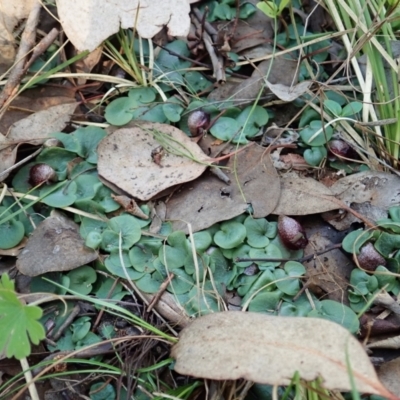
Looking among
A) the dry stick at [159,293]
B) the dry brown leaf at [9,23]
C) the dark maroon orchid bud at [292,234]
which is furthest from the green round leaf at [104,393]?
the dry brown leaf at [9,23]

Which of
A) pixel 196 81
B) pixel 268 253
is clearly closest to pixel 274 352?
pixel 268 253

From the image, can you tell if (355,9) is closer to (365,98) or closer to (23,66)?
(365,98)

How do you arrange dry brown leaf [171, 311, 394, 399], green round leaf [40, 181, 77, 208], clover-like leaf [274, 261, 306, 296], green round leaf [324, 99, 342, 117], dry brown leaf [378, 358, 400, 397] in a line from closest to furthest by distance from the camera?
dry brown leaf [171, 311, 394, 399], dry brown leaf [378, 358, 400, 397], clover-like leaf [274, 261, 306, 296], green round leaf [40, 181, 77, 208], green round leaf [324, 99, 342, 117]

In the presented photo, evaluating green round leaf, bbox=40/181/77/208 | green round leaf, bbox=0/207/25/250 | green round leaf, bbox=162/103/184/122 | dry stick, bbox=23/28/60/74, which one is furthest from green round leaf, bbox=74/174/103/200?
dry stick, bbox=23/28/60/74

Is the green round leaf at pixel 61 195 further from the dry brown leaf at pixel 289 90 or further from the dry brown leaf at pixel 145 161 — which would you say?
the dry brown leaf at pixel 289 90

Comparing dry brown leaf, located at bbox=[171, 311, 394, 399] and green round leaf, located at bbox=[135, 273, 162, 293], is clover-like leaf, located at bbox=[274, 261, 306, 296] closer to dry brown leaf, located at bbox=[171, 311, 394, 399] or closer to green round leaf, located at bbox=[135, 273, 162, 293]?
dry brown leaf, located at bbox=[171, 311, 394, 399]

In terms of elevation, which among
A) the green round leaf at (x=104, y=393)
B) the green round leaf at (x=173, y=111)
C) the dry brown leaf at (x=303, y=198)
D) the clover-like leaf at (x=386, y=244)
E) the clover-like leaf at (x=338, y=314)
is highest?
the green round leaf at (x=173, y=111)
